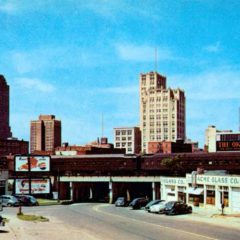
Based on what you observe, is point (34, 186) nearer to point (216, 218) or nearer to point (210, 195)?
point (210, 195)

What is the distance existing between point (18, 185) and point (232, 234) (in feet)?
230

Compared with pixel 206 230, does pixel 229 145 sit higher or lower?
higher

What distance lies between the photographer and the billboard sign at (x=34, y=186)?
10706 centimetres

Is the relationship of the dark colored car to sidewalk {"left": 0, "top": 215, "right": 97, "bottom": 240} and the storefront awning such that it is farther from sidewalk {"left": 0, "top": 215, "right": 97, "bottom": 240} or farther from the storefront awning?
sidewalk {"left": 0, "top": 215, "right": 97, "bottom": 240}

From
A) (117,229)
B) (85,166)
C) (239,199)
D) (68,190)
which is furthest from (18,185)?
(117,229)

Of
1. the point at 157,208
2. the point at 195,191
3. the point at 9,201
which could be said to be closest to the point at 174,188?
the point at 195,191

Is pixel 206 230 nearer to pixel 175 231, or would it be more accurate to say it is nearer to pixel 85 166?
pixel 175 231

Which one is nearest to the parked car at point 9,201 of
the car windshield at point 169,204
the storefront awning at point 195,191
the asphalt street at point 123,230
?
the storefront awning at point 195,191

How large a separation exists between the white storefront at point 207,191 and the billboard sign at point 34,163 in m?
37.6

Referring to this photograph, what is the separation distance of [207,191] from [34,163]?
52.0 meters

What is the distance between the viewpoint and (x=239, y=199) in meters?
64.6

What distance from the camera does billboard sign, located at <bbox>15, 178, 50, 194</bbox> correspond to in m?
107

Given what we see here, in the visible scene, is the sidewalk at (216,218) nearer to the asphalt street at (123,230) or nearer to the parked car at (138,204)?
the asphalt street at (123,230)

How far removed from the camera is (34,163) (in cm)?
11569
